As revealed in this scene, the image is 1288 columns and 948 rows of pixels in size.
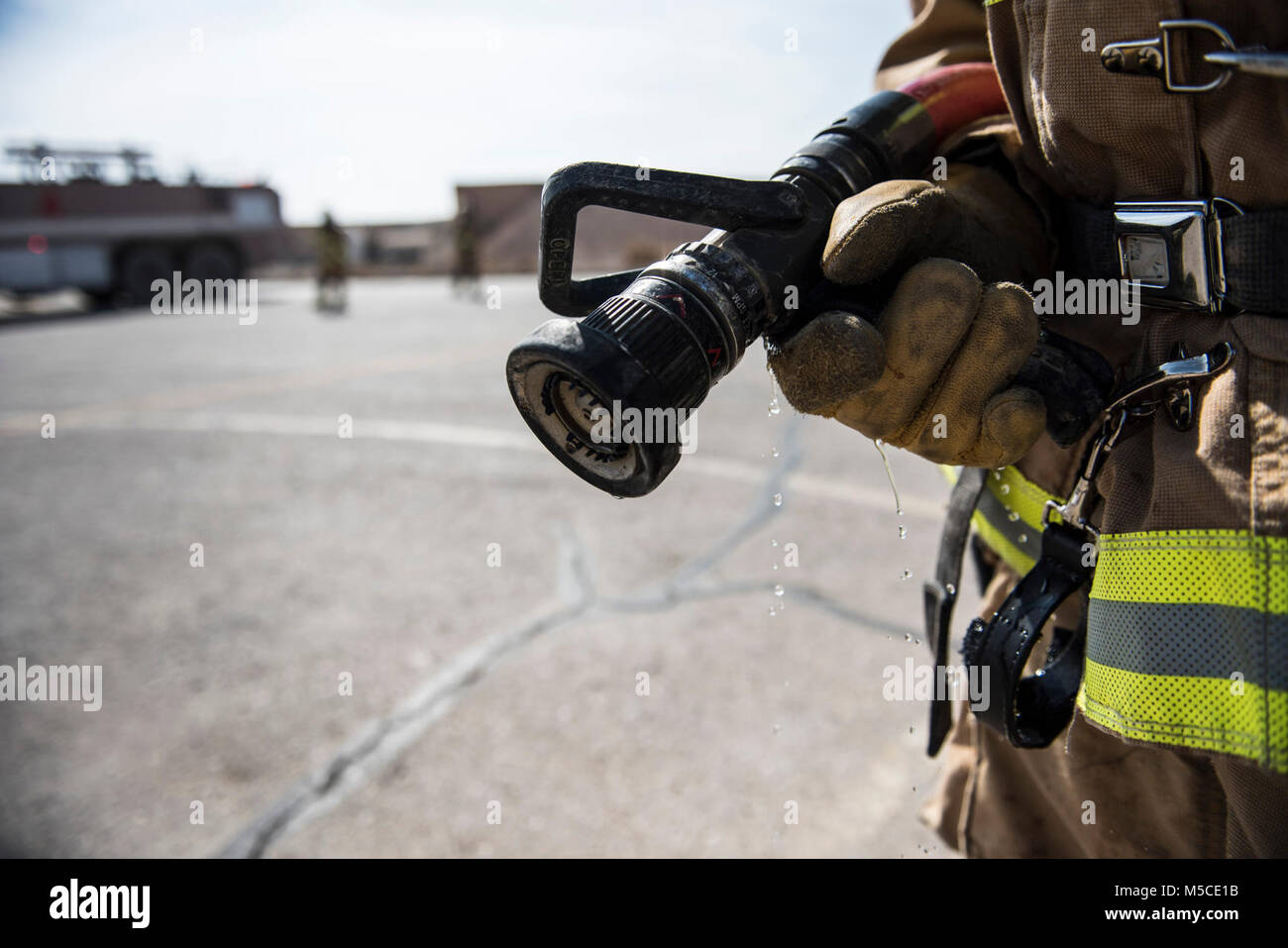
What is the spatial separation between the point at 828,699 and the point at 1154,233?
1916mm

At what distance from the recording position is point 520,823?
7.18 ft

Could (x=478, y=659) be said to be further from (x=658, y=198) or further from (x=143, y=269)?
(x=143, y=269)

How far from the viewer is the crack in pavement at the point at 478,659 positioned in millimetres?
2227

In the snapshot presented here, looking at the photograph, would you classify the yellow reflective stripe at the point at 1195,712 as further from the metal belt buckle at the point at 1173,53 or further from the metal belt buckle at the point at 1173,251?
the metal belt buckle at the point at 1173,53

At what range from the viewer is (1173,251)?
0.91 metres

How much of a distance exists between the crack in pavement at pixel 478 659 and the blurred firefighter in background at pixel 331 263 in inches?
495

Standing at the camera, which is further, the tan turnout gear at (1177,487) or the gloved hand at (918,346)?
the gloved hand at (918,346)

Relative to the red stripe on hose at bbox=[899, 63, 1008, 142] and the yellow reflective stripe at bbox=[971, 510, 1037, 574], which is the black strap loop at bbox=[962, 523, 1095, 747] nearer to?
the yellow reflective stripe at bbox=[971, 510, 1037, 574]

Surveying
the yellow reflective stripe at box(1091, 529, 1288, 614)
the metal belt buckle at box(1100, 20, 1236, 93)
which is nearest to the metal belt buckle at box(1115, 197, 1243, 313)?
the metal belt buckle at box(1100, 20, 1236, 93)

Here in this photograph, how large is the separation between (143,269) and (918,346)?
19.4 metres

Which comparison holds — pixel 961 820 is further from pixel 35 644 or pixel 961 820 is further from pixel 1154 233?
pixel 35 644

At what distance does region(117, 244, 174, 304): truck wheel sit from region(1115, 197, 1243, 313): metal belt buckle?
18973 millimetres

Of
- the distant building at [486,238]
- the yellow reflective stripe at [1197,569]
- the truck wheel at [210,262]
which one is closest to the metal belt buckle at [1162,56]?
the yellow reflective stripe at [1197,569]

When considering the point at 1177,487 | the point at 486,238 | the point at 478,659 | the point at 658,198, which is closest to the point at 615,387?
the point at 658,198
